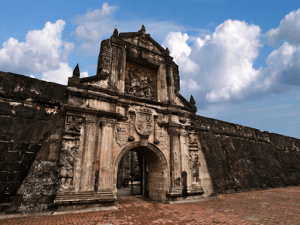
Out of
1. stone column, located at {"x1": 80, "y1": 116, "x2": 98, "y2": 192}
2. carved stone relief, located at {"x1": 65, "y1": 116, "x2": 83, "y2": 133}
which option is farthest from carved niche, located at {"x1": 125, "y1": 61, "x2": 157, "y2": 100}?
carved stone relief, located at {"x1": 65, "y1": 116, "x2": 83, "y2": 133}

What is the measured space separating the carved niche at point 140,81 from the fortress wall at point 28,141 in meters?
3.25

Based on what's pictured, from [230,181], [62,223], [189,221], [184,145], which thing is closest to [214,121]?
[230,181]

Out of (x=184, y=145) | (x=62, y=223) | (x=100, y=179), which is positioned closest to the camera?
(x=62, y=223)

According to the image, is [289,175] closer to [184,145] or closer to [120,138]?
[184,145]

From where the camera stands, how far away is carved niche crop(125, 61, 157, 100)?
29.1 feet

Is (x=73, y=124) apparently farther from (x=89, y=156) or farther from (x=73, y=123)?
(x=89, y=156)

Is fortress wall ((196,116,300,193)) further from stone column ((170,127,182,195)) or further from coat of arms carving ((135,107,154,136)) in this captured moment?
coat of arms carving ((135,107,154,136))

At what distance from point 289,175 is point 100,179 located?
17101mm

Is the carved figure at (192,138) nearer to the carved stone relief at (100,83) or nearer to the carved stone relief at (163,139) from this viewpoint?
the carved stone relief at (163,139)

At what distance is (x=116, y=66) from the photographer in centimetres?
836

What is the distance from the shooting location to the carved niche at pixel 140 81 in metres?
8.88

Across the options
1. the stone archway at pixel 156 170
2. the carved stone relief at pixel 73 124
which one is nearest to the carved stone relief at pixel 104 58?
the carved stone relief at pixel 73 124

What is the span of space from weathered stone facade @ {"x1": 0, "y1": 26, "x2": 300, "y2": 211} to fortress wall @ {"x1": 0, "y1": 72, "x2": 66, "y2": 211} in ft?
0.09

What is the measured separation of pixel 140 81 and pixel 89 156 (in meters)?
4.53
